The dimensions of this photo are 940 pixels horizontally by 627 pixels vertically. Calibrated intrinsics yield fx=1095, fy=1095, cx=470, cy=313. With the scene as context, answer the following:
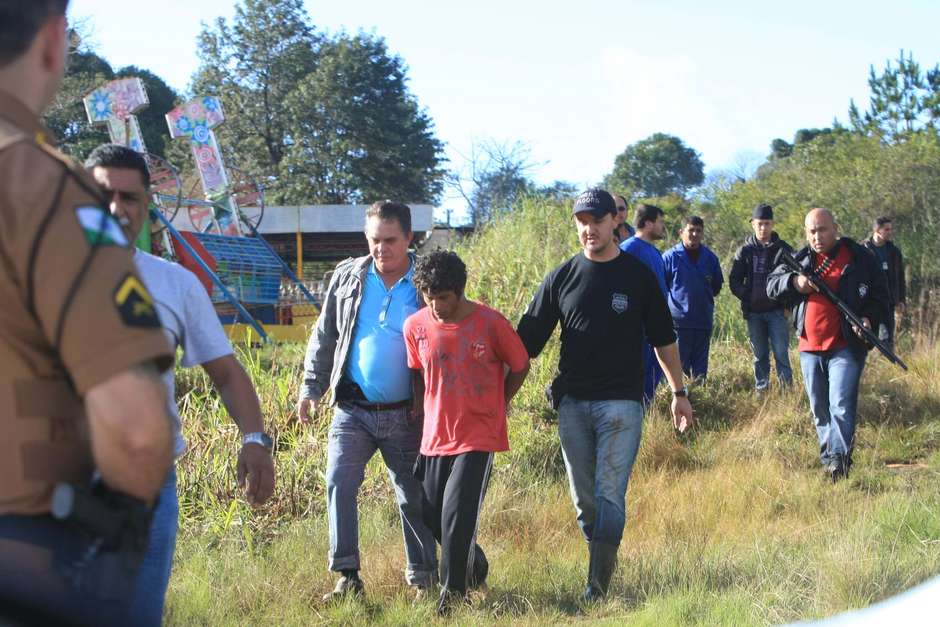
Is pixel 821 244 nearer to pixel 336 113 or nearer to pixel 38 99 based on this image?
pixel 38 99

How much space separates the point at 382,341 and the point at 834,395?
3.69 meters

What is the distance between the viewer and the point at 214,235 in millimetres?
18656

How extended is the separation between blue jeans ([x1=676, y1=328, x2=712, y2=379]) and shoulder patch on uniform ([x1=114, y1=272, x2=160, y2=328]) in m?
8.64

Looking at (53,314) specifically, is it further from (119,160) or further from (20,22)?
(119,160)

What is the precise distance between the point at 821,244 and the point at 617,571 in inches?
127

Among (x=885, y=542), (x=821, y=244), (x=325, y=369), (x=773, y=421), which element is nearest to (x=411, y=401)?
(x=325, y=369)

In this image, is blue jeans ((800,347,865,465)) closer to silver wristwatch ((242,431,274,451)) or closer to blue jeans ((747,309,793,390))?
blue jeans ((747,309,793,390))

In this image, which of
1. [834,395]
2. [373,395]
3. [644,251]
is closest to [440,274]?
[373,395]

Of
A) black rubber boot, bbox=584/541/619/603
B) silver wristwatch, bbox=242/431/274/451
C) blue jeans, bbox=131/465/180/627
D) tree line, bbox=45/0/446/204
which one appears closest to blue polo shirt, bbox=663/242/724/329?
black rubber boot, bbox=584/541/619/603

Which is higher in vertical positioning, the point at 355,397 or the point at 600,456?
the point at 355,397

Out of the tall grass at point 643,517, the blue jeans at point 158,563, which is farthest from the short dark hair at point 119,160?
the tall grass at point 643,517

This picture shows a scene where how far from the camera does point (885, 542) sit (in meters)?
5.79

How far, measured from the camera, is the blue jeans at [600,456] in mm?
5438

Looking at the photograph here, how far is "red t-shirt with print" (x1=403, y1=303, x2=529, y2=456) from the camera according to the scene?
5211 mm
